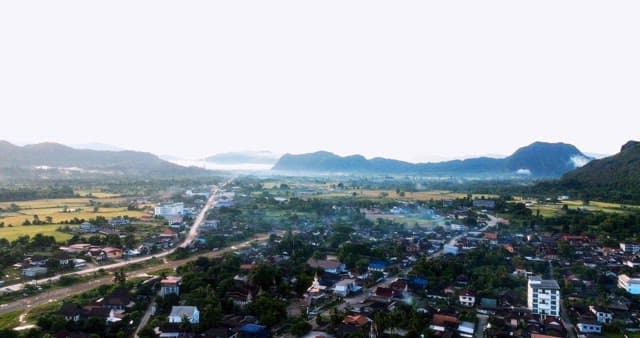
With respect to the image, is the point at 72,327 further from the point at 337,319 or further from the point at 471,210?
the point at 471,210

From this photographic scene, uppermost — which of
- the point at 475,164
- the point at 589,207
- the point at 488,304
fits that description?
the point at 475,164

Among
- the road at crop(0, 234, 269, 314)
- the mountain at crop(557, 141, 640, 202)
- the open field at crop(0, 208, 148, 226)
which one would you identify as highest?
the mountain at crop(557, 141, 640, 202)

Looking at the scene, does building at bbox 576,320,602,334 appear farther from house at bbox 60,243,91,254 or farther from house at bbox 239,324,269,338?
house at bbox 60,243,91,254

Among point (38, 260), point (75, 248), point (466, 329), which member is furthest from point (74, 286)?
point (466, 329)

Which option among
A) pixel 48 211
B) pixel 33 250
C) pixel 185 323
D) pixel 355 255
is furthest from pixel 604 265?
pixel 48 211

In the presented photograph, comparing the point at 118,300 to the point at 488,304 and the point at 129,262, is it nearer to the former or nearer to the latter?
the point at 129,262

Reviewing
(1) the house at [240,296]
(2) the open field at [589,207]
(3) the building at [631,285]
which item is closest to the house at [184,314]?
(1) the house at [240,296]

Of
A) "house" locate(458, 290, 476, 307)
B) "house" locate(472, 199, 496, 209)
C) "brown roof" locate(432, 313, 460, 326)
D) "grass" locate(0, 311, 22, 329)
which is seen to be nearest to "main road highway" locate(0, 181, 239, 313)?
"grass" locate(0, 311, 22, 329)

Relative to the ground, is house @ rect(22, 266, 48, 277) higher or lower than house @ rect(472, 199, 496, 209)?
lower
